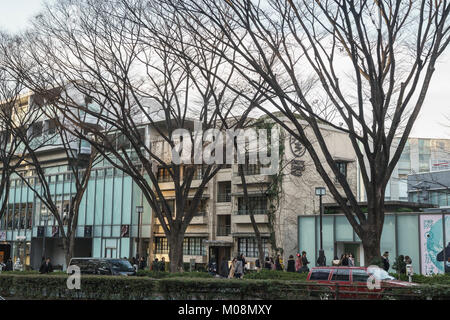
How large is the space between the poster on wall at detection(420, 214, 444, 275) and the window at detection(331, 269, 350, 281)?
49.7 feet

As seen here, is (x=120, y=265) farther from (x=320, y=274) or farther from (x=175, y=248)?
(x=320, y=274)

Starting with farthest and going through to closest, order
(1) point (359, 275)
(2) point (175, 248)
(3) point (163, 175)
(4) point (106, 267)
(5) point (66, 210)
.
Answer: (5) point (66, 210)
(3) point (163, 175)
(4) point (106, 267)
(2) point (175, 248)
(1) point (359, 275)

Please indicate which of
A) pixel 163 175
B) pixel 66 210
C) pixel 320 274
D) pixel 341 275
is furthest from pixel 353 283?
pixel 66 210

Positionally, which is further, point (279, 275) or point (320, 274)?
point (279, 275)

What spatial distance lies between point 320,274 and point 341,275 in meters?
0.78

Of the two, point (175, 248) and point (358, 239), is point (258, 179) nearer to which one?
point (358, 239)

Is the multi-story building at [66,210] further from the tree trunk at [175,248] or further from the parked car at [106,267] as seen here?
the tree trunk at [175,248]

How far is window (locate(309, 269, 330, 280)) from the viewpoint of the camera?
17500 mm

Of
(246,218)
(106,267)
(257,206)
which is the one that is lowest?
(106,267)

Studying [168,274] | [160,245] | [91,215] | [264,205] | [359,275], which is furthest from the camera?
[91,215]

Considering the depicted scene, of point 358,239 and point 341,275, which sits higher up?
point 358,239

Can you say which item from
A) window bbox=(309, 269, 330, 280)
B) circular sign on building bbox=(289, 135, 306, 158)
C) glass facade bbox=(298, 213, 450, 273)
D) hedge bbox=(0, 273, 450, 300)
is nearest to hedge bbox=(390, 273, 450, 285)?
window bbox=(309, 269, 330, 280)

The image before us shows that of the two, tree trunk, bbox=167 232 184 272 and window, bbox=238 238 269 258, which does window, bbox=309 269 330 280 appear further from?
window, bbox=238 238 269 258

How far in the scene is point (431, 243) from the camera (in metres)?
30.6
